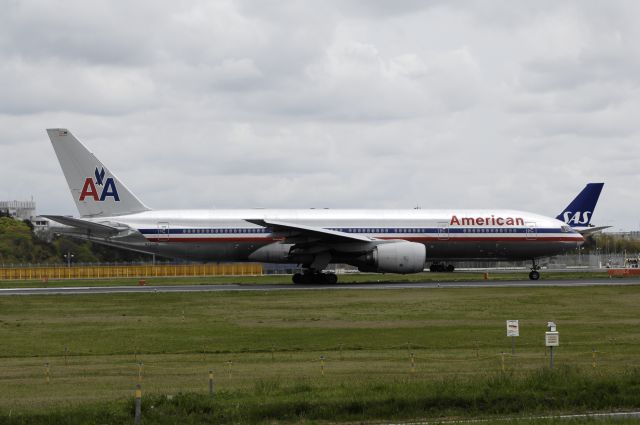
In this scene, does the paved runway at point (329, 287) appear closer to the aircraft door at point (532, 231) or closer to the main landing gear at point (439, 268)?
the aircraft door at point (532, 231)

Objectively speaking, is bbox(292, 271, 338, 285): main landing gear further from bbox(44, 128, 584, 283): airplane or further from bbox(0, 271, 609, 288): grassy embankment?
bbox(0, 271, 609, 288): grassy embankment

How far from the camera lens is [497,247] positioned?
56.1 metres

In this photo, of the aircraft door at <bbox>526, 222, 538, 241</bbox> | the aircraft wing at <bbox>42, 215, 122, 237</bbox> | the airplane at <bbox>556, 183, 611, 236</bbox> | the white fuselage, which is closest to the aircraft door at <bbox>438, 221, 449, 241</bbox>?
the white fuselage

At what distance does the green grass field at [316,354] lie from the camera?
16.7 metres

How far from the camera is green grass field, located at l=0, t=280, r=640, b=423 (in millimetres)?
16688

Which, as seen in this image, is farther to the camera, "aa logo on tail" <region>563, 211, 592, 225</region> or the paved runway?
"aa logo on tail" <region>563, 211, 592, 225</region>

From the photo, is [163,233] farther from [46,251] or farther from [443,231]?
[46,251]

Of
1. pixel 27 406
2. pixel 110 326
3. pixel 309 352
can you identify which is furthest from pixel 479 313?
pixel 27 406

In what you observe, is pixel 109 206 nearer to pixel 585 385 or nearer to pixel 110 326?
pixel 110 326

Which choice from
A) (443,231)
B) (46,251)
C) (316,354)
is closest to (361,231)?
(443,231)

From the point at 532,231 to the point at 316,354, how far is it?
3371cm

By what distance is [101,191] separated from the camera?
5422 cm

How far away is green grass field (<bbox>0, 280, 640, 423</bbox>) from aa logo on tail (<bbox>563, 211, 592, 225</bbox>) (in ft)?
115

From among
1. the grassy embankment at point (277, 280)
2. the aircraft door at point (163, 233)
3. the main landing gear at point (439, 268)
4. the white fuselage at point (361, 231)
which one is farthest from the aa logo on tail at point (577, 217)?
the aircraft door at point (163, 233)
